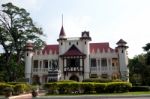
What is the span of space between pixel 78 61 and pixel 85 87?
20.0 m

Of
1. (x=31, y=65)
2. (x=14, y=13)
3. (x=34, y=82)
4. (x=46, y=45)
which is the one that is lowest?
(x=34, y=82)

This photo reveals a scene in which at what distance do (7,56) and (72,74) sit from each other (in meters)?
13.4

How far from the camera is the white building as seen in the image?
5041cm

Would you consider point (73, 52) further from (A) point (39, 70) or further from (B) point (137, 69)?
(B) point (137, 69)

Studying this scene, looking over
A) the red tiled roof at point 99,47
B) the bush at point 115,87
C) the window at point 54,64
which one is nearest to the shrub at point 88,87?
the bush at point 115,87

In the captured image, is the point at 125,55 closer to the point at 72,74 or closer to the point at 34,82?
the point at 72,74

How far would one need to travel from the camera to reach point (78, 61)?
168ft

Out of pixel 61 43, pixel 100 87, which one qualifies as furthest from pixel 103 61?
pixel 100 87

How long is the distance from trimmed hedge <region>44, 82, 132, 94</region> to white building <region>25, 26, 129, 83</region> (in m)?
17.4

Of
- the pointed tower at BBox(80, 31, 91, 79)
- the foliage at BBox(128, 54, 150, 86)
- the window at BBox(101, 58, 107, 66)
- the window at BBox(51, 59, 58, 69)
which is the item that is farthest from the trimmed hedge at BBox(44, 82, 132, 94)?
the window at BBox(51, 59, 58, 69)

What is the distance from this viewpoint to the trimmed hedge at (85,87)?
31188 mm

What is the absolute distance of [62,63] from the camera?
51594 millimetres

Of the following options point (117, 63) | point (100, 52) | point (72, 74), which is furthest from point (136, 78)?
point (72, 74)

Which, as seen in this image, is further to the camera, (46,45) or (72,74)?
(46,45)
